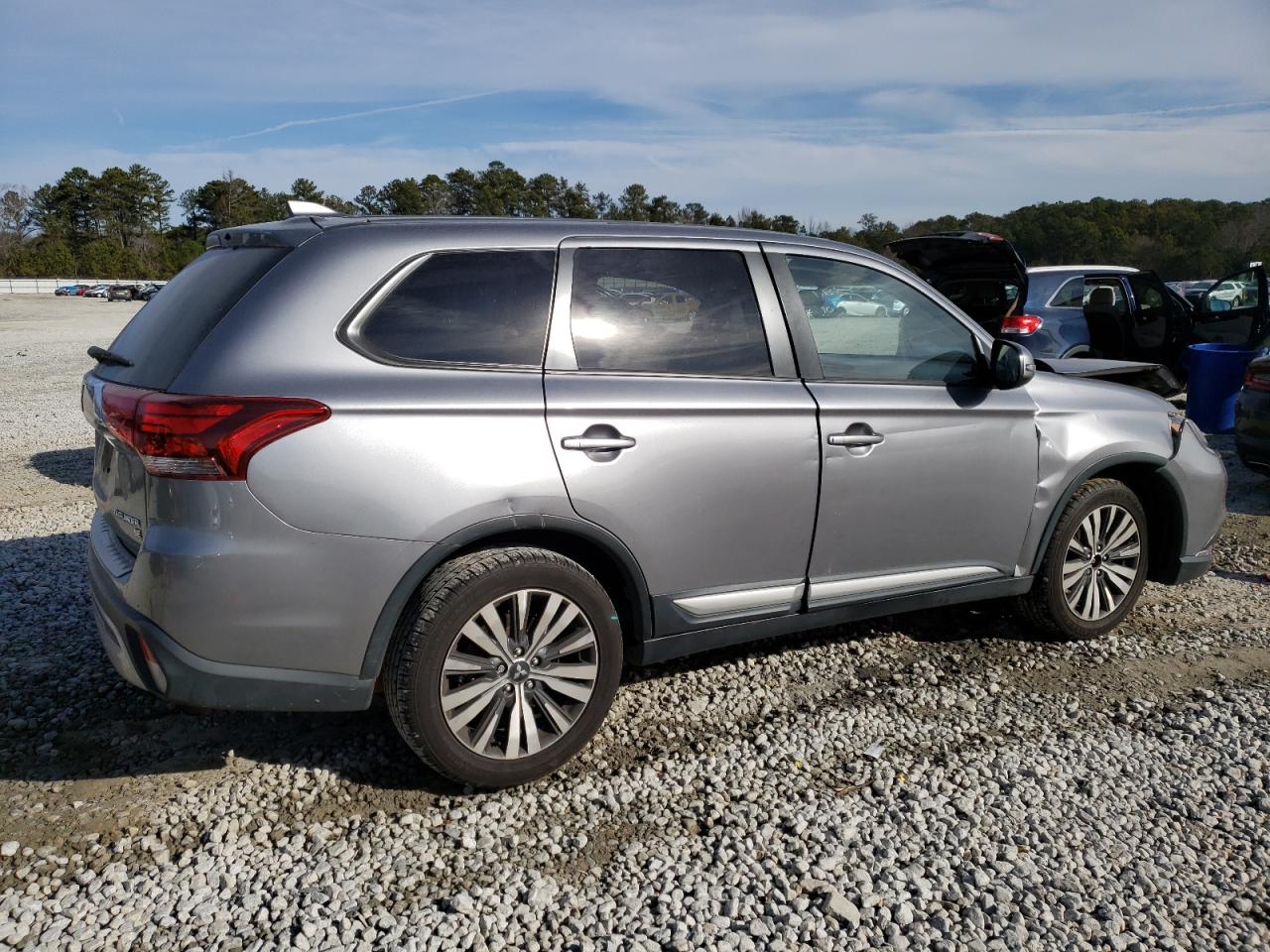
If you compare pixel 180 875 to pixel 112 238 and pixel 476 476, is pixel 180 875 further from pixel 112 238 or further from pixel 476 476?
pixel 112 238

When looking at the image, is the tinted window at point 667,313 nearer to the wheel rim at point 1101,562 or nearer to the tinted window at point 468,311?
the tinted window at point 468,311

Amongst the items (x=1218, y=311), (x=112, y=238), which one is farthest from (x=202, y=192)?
(x=1218, y=311)

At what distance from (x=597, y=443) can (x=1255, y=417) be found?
20.4 ft

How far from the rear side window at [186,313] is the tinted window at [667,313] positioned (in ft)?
3.37

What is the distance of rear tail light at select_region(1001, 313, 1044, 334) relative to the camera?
997 centimetres

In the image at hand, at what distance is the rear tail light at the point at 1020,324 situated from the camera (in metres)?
9.97

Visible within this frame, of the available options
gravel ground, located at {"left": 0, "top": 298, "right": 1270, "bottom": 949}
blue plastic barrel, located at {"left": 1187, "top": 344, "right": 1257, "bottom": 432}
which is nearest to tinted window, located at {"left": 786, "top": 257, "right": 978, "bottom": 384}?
gravel ground, located at {"left": 0, "top": 298, "right": 1270, "bottom": 949}

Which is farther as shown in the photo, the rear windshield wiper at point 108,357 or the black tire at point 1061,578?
the black tire at point 1061,578

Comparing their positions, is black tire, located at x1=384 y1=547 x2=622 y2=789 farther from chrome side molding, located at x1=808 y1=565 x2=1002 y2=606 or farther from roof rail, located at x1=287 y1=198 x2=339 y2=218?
roof rail, located at x1=287 y1=198 x2=339 y2=218

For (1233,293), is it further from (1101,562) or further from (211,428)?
(211,428)

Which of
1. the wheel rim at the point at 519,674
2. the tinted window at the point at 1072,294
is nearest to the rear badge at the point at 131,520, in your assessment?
the wheel rim at the point at 519,674

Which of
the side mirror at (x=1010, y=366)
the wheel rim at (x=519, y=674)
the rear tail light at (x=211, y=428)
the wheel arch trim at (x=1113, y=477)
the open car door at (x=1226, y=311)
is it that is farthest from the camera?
the open car door at (x=1226, y=311)

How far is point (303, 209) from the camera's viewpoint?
3775 millimetres

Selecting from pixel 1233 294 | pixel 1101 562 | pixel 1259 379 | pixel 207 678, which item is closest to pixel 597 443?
pixel 207 678
